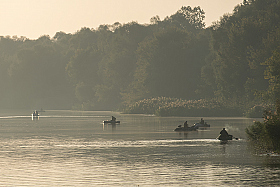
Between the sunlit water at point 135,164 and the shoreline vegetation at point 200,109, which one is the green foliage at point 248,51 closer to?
the shoreline vegetation at point 200,109

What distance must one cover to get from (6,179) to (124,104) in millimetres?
120187

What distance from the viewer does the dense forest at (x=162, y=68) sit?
10200 cm

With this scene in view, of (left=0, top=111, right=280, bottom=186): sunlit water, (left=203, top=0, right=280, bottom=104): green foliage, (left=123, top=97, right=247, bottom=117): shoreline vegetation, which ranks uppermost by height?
(left=203, top=0, right=280, bottom=104): green foliage

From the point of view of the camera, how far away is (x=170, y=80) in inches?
5404

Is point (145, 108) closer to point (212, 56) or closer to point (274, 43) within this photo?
point (212, 56)

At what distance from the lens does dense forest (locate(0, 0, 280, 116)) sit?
102 m

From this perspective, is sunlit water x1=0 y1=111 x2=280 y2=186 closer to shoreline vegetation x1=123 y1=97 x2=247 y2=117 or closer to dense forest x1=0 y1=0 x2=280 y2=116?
dense forest x1=0 y1=0 x2=280 y2=116

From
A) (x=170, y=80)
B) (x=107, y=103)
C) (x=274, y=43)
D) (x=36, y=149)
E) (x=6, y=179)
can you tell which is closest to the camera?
(x=6, y=179)

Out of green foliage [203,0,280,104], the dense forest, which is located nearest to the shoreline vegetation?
the dense forest

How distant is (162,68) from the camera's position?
5458 inches

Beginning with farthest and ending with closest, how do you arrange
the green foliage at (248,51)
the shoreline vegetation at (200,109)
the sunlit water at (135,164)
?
the shoreline vegetation at (200,109), the green foliage at (248,51), the sunlit water at (135,164)

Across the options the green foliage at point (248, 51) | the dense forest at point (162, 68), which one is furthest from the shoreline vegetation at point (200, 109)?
the green foliage at point (248, 51)

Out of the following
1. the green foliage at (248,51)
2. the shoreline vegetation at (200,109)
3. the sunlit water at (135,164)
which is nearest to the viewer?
the sunlit water at (135,164)

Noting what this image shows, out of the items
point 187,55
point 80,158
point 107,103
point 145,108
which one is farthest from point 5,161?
point 107,103
